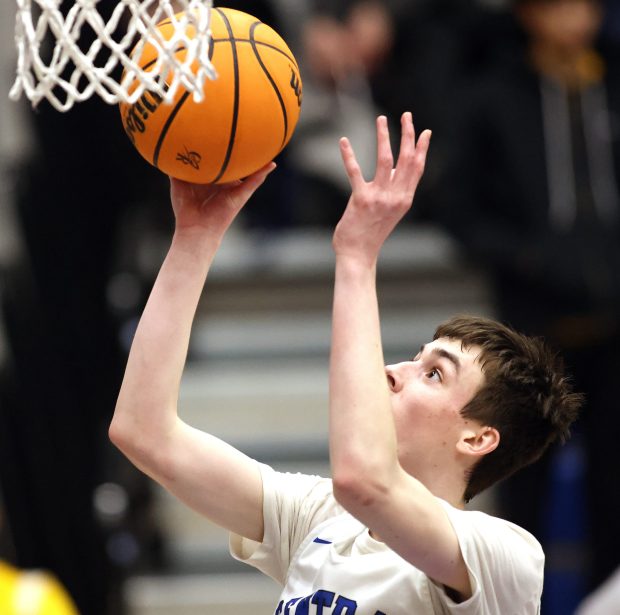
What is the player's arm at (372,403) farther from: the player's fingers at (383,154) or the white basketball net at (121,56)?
the white basketball net at (121,56)

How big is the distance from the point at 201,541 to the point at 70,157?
74.8 inches

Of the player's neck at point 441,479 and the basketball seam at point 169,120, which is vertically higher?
the basketball seam at point 169,120

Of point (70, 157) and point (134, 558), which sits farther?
point (70, 157)

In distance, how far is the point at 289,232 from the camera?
7.19 meters

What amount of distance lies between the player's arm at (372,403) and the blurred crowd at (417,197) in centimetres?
315

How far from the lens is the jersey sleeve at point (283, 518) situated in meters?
2.92

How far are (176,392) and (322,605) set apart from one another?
1.75 ft

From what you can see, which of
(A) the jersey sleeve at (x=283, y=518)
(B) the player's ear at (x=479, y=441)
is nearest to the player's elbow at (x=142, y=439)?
(A) the jersey sleeve at (x=283, y=518)

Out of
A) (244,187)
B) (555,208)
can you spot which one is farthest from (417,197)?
(244,187)

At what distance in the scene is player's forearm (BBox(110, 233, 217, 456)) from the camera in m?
2.83

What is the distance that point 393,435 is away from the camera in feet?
8.38

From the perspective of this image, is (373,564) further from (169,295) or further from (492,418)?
(169,295)

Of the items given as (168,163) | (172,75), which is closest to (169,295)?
(168,163)

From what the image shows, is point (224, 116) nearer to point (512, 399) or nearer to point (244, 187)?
point (244, 187)
